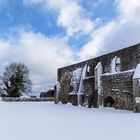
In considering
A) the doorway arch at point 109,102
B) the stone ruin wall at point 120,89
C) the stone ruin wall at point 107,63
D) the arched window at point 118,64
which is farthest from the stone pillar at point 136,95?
the doorway arch at point 109,102

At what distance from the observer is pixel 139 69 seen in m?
20.2

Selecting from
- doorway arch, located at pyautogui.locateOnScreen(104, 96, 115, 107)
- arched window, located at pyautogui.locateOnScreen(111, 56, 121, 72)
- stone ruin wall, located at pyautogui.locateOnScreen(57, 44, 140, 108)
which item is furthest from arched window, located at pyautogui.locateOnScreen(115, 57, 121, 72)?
doorway arch, located at pyautogui.locateOnScreen(104, 96, 115, 107)

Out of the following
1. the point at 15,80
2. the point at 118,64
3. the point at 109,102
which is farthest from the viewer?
the point at 15,80

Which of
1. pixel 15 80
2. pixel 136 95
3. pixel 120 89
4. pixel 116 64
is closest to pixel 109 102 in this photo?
pixel 120 89

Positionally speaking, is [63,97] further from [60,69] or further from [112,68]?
[112,68]

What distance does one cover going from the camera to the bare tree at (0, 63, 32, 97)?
52.5m

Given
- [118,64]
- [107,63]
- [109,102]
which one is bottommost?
[109,102]

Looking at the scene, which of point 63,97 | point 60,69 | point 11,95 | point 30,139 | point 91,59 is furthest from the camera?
point 11,95

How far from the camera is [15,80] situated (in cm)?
5262

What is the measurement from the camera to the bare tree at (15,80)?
172 ft

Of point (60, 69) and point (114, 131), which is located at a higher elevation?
point (60, 69)

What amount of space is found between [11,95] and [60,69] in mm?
16719

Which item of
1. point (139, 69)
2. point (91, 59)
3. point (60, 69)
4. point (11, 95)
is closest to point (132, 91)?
point (139, 69)

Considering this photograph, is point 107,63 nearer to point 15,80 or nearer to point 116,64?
point 116,64
